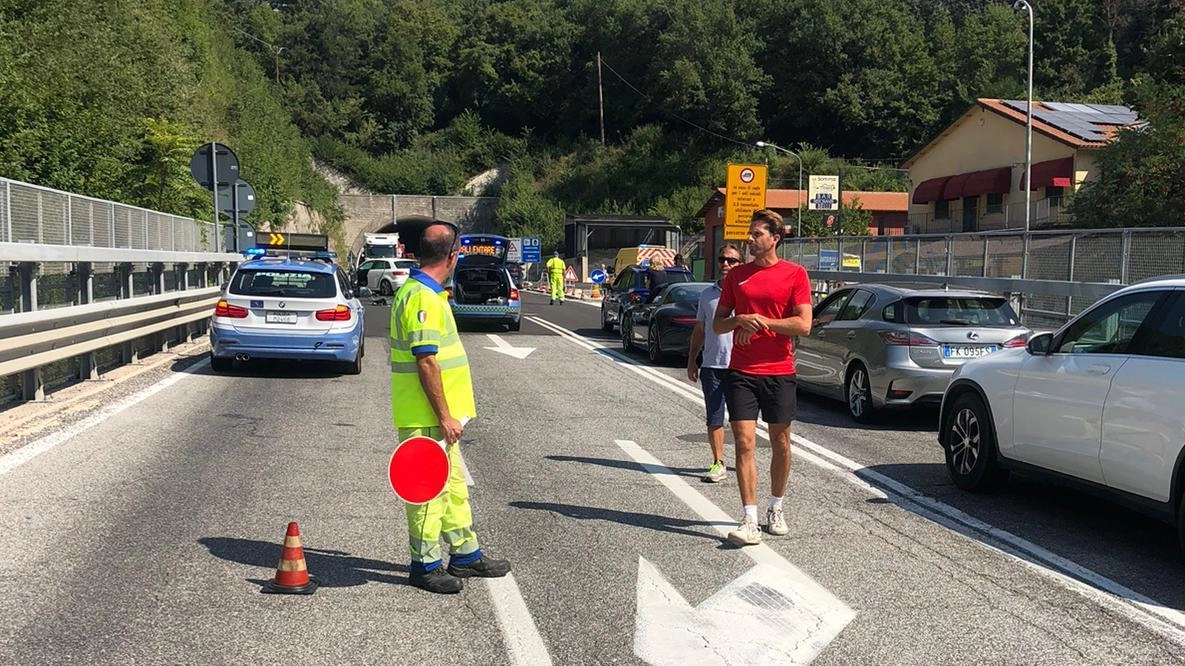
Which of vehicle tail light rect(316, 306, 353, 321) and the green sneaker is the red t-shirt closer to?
the green sneaker

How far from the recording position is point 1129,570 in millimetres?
5766

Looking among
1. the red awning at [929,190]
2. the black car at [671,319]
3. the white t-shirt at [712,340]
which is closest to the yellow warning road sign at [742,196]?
the black car at [671,319]

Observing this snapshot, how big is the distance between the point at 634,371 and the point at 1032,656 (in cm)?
1166

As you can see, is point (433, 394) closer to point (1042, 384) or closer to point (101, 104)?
point (1042, 384)

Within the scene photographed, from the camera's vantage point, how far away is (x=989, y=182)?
5028cm

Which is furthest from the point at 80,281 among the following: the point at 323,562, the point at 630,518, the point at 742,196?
the point at 742,196

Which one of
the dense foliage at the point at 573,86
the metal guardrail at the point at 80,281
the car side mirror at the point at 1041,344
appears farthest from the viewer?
the dense foliage at the point at 573,86

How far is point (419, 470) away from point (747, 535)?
2.19m

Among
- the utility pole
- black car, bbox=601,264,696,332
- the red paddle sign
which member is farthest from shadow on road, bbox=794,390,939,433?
the utility pole

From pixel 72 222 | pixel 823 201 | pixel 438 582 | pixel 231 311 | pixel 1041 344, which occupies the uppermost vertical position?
pixel 823 201

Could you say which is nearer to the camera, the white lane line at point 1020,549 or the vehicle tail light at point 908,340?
the white lane line at point 1020,549

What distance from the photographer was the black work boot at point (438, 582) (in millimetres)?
5138

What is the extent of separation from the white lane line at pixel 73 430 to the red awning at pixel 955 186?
46.7 m

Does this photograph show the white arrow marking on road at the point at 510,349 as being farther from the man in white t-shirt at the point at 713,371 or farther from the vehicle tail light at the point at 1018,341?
the man in white t-shirt at the point at 713,371
